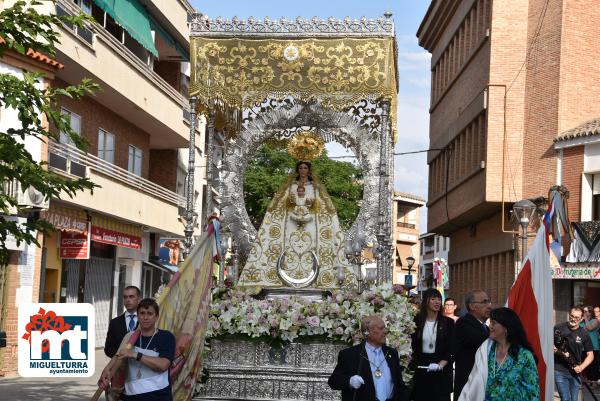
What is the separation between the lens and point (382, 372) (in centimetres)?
945

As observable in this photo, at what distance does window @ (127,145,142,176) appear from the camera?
3456 cm

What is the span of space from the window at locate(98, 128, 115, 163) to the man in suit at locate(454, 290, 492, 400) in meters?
21.0

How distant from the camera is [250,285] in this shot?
1769 centimetres

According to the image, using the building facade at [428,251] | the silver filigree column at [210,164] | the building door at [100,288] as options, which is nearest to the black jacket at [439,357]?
the silver filigree column at [210,164]

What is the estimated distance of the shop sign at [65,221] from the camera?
25975 mm

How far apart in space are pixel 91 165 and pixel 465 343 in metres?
18.3

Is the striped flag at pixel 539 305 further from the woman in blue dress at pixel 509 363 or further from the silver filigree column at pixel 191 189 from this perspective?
the silver filigree column at pixel 191 189

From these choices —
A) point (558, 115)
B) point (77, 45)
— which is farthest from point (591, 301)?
point (77, 45)

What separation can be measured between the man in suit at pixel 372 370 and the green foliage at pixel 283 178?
41.0 meters

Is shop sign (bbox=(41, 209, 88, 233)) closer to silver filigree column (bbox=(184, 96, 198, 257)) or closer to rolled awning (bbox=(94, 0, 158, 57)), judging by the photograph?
rolled awning (bbox=(94, 0, 158, 57))

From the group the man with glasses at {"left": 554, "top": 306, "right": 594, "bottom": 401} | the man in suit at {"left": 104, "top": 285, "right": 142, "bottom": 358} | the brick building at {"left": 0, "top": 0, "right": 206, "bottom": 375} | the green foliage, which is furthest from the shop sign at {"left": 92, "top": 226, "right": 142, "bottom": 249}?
the man in suit at {"left": 104, "top": 285, "right": 142, "bottom": 358}

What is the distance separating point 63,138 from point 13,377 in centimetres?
804

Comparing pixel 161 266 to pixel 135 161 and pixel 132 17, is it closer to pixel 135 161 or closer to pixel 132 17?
pixel 135 161

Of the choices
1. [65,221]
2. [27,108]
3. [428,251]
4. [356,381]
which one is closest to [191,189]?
[27,108]
